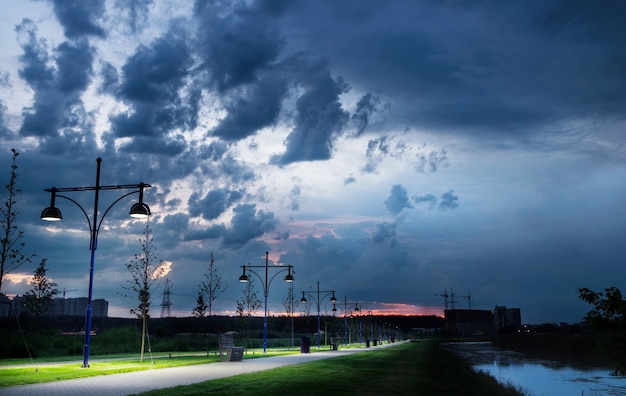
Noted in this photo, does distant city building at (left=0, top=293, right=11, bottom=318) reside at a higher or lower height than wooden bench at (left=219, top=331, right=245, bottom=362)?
higher

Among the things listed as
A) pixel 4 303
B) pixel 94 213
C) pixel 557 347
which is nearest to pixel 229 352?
pixel 94 213

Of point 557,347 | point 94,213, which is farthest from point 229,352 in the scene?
point 557,347

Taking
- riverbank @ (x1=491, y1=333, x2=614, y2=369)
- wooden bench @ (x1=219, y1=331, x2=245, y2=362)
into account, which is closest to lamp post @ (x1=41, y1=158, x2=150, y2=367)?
wooden bench @ (x1=219, y1=331, x2=245, y2=362)

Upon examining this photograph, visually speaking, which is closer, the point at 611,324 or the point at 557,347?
the point at 611,324

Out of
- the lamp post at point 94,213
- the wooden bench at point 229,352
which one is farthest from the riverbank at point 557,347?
the lamp post at point 94,213

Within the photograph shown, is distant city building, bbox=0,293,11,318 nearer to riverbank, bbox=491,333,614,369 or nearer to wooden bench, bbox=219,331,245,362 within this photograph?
wooden bench, bbox=219,331,245,362

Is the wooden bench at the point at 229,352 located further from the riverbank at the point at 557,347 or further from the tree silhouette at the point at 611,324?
the riverbank at the point at 557,347

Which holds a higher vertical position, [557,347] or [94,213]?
[94,213]

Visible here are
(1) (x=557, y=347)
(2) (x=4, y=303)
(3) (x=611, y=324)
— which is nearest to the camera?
(3) (x=611, y=324)

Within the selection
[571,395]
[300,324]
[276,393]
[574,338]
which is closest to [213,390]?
[276,393]

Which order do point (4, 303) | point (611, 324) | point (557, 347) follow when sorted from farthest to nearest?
1. point (557, 347)
2. point (4, 303)
3. point (611, 324)

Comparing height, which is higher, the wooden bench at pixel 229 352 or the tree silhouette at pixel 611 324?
the tree silhouette at pixel 611 324

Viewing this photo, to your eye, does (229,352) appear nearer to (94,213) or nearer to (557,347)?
(94,213)

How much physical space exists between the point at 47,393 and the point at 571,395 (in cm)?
2829
